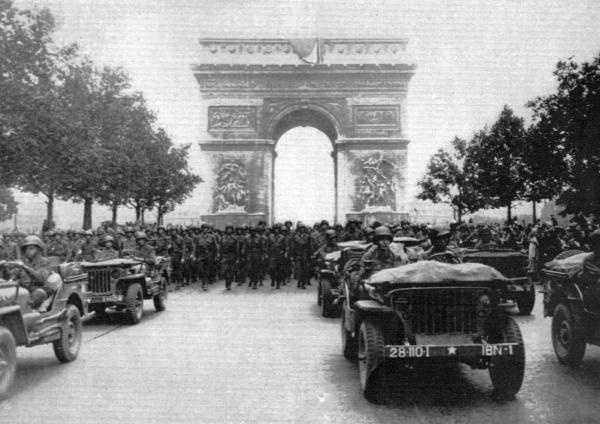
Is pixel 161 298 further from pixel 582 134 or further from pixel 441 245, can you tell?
pixel 582 134

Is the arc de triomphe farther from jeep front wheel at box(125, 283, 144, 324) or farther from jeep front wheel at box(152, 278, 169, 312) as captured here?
jeep front wheel at box(125, 283, 144, 324)

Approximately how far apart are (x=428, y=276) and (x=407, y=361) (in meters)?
0.81

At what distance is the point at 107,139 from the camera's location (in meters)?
28.1

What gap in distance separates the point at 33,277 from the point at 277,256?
10301 millimetres

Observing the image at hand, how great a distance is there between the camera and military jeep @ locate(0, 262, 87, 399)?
557 cm

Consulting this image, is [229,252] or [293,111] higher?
[293,111]

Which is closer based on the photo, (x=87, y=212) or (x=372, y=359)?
(x=372, y=359)

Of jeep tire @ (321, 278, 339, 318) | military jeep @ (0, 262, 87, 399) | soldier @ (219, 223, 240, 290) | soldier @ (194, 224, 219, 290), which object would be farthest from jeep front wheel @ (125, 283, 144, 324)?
soldier @ (194, 224, 219, 290)

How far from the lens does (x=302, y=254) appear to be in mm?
16703

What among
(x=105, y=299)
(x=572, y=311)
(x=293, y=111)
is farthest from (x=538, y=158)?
(x=293, y=111)

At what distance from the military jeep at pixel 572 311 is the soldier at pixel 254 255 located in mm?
10131

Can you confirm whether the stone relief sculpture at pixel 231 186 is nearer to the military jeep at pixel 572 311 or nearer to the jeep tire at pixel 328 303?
the jeep tire at pixel 328 303

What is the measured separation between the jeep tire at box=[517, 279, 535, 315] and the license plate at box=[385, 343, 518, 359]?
6.12 m

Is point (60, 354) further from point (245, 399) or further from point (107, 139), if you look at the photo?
point (107, 139)
